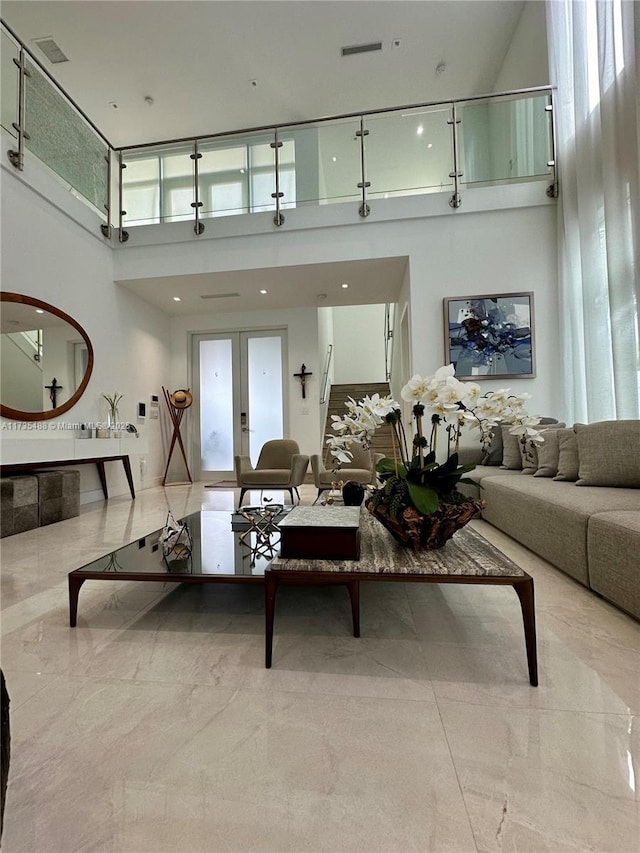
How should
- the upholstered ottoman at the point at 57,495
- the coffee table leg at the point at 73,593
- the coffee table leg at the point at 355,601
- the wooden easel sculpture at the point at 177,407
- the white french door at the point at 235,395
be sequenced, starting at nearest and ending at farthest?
the coffee table leg at the point at 355,601 → the coffee table leg at the point at 73,593 → the upholstered ottoman at the point at 57,495 → the wooden easel sculpture at the point at 177,407 → the white french door at the point at 235,395

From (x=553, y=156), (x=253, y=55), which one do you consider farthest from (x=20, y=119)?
(x=553, y=156)

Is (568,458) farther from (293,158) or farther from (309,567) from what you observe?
(293,158)

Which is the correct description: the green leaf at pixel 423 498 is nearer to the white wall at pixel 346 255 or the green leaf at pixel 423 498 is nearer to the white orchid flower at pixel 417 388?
the white orchid flower at pixel 417 388

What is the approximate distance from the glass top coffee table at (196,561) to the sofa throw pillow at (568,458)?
215cm

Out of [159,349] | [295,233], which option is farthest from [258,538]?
[159,349]

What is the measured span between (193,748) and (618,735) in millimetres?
1120

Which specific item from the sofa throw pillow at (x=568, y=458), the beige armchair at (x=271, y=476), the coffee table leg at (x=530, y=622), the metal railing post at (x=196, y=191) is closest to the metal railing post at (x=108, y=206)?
the metal railing post at (x=196, y=191)

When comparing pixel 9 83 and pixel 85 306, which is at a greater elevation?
pixel 9 83

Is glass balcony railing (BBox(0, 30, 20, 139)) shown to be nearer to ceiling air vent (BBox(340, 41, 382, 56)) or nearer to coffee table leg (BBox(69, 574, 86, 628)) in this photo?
ceiling air vent (BBox(340, 41, 382, 56))

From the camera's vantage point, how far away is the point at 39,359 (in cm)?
450

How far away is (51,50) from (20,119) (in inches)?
96.6

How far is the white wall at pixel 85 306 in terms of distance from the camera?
4117 millimetres

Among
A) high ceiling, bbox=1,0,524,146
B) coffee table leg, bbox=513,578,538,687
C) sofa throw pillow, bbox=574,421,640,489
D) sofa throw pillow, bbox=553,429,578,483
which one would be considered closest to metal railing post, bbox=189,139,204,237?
high ceiling, bbox=1,0,524,146

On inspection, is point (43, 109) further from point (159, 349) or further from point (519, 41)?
point (519, 41)
